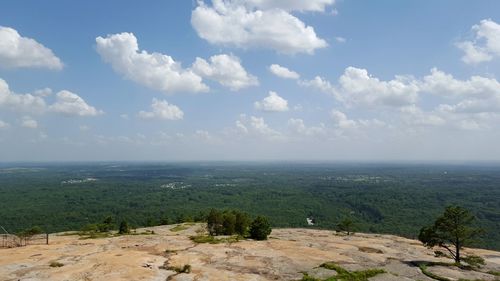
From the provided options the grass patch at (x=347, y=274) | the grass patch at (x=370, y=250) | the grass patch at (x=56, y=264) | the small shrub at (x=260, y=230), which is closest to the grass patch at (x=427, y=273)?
the grass patch at (x=347, y=274)

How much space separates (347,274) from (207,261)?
14.8m

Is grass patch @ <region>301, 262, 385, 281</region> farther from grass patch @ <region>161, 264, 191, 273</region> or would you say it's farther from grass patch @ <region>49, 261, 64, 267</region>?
grass patch @ <region>49, 261, 64, 267</region>

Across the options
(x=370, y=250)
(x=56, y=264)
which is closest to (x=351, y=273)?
(x=370, y=250)

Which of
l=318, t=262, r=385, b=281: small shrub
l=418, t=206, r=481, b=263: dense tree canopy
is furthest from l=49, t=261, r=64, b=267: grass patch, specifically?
l=418, t=206, r=481, b=263: dense tree canopy

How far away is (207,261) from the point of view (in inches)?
1743

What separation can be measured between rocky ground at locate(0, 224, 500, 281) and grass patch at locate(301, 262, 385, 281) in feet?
2.55

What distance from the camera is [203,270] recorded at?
39.8 meters

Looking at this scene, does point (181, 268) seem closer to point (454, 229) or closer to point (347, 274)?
point (347, 274)

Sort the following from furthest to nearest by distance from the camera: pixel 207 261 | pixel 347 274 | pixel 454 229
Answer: pixel 454 229, pixel 207 261, pixel 347 274

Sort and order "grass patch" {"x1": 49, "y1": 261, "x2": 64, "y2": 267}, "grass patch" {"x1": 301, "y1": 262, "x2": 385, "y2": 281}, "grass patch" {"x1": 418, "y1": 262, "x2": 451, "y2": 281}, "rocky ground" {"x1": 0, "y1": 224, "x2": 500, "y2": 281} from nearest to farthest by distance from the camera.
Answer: "grass patch" {"x1": 301, "y1": 262, "x2": 385, "y2": 281}, "rocky ground" {"x1": 0, "y1": 224, "x2": 500, "y2": 281}, "grass patch" {"x1": 418, "y1": 262, "x2": 451, "y2": 281}, "grass patch" {"x1": 49, "y1": 261, "x2": 64, "y2": 267}

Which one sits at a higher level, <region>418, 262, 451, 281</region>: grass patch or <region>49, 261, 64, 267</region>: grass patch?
<region>49, 261, 64, 267</region>: grass patch

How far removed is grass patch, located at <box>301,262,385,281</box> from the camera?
37.3 metres

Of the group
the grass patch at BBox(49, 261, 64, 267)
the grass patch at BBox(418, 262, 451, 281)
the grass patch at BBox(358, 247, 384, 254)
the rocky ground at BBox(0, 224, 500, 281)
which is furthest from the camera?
the grass patch at BBox(358, 247, 384, 254)

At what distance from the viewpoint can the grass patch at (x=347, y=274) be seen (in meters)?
37.3
